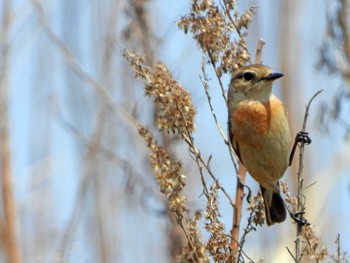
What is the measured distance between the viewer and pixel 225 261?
3.11 m

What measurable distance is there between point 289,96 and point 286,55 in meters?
0.29

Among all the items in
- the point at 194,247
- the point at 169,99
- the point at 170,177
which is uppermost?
the point at 169,99

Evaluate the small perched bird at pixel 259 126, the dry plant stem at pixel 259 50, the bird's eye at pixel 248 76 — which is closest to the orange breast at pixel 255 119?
the small perched bird at pixel 259 126

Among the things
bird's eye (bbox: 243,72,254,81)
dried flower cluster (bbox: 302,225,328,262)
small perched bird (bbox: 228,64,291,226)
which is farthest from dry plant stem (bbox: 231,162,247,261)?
bird's eye (bbox: 243,72,254,81)

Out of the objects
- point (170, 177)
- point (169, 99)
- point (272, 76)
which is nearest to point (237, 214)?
point (170, 177)

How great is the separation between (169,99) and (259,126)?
3.44 ft

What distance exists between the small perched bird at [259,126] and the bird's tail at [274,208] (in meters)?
0.10

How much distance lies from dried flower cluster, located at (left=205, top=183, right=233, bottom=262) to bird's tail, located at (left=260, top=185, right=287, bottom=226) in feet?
4.10

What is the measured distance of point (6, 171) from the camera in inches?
177

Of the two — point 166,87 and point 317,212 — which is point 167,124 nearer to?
point 166,87

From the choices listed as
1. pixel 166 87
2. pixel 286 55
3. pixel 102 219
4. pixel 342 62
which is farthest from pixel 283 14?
pixel 166 87

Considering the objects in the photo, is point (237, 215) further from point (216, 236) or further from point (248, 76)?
point (248, 76)

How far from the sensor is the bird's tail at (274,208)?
14.3ft

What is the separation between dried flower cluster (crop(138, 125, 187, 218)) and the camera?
313cm
